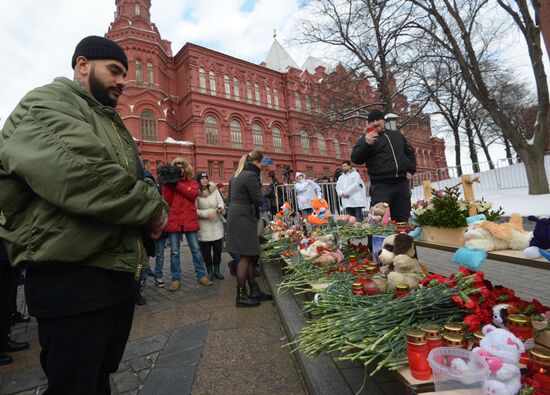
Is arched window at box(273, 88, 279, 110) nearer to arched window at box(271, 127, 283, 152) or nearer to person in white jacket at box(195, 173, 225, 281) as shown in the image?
arched window at box(271, 127, 283, 152)

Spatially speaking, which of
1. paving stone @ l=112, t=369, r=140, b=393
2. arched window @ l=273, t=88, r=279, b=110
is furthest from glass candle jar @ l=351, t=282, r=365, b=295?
arched window @ l=273, t=88, r=279, b=110

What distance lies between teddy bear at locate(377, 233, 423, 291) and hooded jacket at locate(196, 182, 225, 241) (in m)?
3.29

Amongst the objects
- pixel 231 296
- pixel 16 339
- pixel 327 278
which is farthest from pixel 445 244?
pixel 16 339

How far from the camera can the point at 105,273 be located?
49.9 inches

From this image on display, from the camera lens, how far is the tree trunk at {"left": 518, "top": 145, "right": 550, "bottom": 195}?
1098 centimetres

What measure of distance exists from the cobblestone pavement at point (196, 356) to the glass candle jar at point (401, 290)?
0.90 metres

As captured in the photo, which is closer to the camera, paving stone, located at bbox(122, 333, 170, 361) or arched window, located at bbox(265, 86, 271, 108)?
paving stone, located at bbox(122, 333, 170, 361)

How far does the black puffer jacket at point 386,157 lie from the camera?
3484mm

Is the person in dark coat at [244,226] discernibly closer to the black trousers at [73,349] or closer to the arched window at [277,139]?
the black trousers at [73,349]

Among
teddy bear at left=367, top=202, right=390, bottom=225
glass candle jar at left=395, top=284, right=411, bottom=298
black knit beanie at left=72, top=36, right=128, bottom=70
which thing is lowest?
glass candle jar at left=395, top=284, right=411, bottom=298

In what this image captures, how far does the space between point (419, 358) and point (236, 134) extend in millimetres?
28696

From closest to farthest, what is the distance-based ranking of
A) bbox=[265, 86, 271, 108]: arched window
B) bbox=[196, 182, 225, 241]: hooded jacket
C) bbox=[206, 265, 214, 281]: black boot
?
bbox=[196, 182, 225, 241]: hooded jacket → bbox=[206, 265, 214, 281]: black boot → bbox=[265, 86, 271, 108]: arched window

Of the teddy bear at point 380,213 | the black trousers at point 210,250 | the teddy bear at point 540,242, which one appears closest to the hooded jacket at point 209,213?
the black trousers at point 210,250

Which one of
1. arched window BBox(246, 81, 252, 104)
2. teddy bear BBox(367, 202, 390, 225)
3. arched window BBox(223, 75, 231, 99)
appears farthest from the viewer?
arched window BBox(246, 81, 252, 104)
